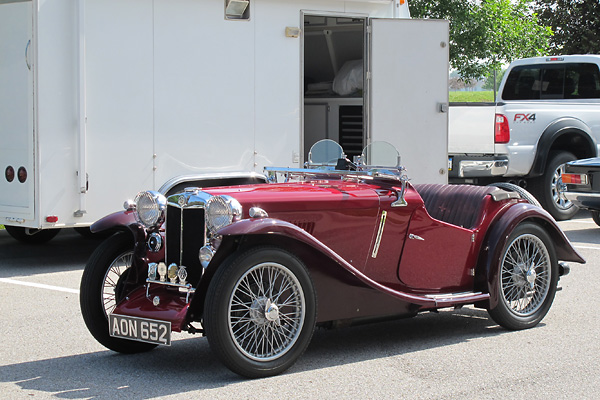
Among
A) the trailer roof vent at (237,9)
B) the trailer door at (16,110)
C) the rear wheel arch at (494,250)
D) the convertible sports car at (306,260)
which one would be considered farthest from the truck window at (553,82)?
the trailer door at (16,110)

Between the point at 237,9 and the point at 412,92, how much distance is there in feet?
7.78

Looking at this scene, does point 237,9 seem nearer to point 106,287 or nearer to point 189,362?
point 106,287

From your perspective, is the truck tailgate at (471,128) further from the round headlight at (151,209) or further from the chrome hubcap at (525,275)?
the round headlight at (151,209)

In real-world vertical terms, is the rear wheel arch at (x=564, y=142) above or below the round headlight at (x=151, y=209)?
above

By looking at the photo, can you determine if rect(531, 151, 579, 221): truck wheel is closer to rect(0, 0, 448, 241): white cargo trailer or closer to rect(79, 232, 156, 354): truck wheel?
rect(0, 0, 448, 241): white cargo trailer

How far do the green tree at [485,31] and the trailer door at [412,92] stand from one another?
1272 centimetres

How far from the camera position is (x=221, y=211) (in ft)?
16.1

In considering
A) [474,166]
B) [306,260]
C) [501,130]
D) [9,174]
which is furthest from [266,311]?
[501,130]

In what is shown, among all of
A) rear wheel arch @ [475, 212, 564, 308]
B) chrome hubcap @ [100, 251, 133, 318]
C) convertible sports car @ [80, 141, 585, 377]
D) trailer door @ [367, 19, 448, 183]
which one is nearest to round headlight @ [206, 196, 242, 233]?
convertible sports car @ [80, 141, 585, 377]

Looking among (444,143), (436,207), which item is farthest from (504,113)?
(436,207)

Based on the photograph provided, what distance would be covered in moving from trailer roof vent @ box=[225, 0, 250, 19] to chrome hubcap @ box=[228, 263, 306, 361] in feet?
16.8

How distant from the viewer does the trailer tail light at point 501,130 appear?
12625 millimetres

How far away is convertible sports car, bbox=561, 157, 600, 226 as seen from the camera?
445 inches

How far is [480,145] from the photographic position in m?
12.7
